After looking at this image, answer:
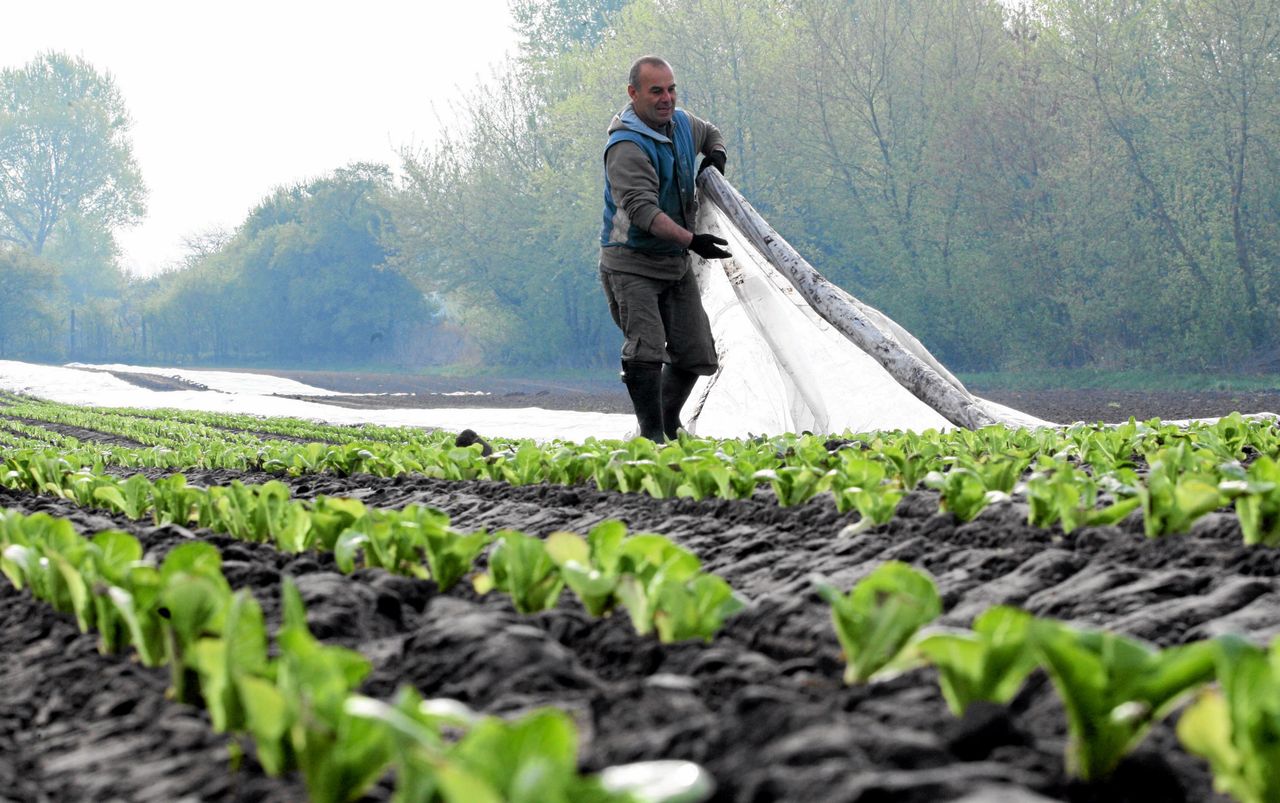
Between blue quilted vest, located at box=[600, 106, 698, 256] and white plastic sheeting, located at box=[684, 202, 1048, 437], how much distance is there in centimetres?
128

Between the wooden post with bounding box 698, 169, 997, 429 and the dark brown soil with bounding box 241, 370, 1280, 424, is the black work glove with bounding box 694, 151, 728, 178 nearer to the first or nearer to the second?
the wooden post with bounding box 698, 169, 997, 429

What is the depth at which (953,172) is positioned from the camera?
84.3 ft

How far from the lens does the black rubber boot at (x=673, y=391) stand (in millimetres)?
6875

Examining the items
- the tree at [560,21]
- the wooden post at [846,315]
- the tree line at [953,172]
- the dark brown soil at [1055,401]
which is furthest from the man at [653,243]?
the tree at [560,21]

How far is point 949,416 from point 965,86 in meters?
20.3

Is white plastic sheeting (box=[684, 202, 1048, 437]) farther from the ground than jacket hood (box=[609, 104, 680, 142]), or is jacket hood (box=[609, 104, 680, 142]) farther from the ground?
jacket hood (box=[609, 104, 680, 142])

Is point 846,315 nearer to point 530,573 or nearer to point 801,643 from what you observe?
point 530,573

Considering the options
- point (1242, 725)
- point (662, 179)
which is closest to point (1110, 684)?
point (1242, 725)

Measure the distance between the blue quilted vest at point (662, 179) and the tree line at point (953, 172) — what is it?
60.1 ft

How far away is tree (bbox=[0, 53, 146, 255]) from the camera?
7144 centimetres

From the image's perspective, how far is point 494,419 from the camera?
13.1 m

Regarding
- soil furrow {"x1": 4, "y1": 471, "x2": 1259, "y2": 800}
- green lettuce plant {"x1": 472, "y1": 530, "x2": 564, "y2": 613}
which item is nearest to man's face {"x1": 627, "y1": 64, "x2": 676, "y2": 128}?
soil furrow {"x1": 4, "y1": 471, "x2": 1259, "y2": 800}

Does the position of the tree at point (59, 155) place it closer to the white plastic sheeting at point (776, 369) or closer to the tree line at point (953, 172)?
the tree line at point (953, 172)

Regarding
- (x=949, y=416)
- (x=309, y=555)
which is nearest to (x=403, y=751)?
(x=309, y=555)
